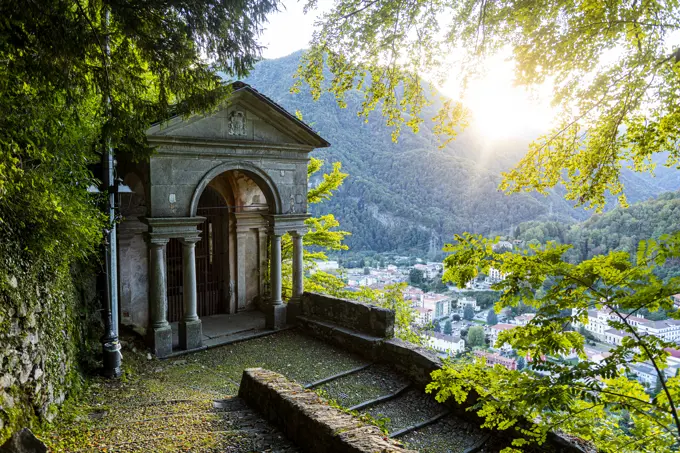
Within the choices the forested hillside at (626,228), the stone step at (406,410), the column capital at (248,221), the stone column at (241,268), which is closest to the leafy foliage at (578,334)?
the stone step at (406,410)

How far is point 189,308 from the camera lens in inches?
366

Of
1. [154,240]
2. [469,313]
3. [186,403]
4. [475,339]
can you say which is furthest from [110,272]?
[469,313]

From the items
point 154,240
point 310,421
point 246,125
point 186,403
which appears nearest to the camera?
point 310,421

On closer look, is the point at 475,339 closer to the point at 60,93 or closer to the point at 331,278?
the point at 331,278

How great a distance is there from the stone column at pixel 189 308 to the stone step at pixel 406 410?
4243 mm

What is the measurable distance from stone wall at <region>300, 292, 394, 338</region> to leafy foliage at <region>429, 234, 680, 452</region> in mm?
5047

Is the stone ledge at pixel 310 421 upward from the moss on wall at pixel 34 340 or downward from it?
downward

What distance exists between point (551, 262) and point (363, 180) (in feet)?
166

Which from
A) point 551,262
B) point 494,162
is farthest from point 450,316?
point 494,162

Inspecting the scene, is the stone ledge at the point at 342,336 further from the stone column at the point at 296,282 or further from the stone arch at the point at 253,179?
the stone arch at the point at 253,179

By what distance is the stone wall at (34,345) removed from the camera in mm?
3988

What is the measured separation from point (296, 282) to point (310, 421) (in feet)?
21.5

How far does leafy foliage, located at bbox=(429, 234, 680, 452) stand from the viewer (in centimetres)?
281

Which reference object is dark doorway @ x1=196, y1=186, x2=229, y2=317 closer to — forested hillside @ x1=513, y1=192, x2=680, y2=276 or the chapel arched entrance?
the chapel arched entrance
